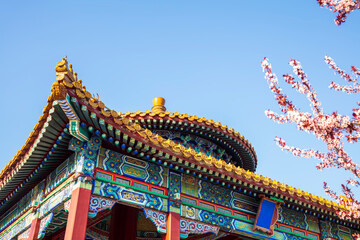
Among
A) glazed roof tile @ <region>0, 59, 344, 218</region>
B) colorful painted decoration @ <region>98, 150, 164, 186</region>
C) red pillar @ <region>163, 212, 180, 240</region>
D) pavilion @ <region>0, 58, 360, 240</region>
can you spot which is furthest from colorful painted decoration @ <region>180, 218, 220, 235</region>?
glazed roof tile @ <region>0, 59, 344, 218</region>

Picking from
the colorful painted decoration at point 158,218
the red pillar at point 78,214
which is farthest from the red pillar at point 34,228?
the colorful painted decoration at point 158,218

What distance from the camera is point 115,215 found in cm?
1080

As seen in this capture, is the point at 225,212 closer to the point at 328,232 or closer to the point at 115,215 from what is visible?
the point at 115,215

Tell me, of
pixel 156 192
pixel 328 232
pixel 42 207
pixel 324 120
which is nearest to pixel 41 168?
pixel 42 207

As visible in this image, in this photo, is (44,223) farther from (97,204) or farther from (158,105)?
(158,105)

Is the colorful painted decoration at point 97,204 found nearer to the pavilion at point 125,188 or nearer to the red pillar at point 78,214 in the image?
the pavilion at point 125,188

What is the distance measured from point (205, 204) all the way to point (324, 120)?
175 inches

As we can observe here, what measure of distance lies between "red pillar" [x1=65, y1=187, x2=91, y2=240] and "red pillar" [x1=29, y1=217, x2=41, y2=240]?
232cm

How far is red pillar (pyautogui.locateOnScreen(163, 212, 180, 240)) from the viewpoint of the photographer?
8.66 m

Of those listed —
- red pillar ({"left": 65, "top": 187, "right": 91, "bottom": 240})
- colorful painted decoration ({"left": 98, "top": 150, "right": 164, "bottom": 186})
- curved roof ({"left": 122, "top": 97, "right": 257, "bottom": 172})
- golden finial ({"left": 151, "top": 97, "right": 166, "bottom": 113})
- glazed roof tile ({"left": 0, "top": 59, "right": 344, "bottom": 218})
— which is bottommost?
red pillar ({"left": 65, "top": 187, "right": 91, "bottom": 240})

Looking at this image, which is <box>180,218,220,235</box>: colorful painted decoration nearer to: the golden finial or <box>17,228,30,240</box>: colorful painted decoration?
<box>17,228,30,240</box>: colorful painted decoration

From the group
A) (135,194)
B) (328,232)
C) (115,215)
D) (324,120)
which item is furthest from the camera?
(328,232)

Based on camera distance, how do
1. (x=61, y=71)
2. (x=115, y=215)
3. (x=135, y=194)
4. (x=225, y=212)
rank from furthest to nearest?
(x=115, y=215) → (x=225, y=212) → (x=135, y=194) → (x=61, y=71)

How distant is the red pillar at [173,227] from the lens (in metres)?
8.66
